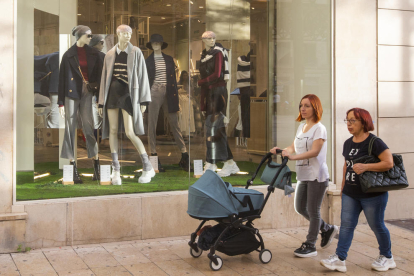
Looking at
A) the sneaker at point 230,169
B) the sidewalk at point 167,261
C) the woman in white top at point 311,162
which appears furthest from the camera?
the sneaker at point 230,169

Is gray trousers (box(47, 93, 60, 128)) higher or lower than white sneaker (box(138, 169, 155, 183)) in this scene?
higher

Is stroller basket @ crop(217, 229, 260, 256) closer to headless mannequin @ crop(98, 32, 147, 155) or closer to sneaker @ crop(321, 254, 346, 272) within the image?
sneaker @ crop(321, 254, 346, 272)

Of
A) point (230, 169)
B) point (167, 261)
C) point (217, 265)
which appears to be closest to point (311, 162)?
point (217, 265)

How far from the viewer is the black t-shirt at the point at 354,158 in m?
5.34

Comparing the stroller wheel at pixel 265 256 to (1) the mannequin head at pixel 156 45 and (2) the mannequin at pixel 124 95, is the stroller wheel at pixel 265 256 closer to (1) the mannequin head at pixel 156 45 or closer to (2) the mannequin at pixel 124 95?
(2) the mannequin at pixel 124 95

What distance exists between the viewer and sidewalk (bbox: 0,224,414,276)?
18.4 feet

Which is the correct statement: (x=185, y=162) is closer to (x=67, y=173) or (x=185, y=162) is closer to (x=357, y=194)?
(x=67, y=173)

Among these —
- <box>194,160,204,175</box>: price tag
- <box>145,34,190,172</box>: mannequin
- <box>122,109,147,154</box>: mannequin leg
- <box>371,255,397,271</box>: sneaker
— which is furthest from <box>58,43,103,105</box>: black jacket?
<box>371,255,397,271</box>: sneaker

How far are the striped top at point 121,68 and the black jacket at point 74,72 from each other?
0.72ft

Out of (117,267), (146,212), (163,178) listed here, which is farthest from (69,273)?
(163,178)

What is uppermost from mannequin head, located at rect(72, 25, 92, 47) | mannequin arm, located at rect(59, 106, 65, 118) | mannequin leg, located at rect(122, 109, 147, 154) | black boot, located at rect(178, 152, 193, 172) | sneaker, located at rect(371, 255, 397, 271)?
mannequin head, located at rect(72, 25, 92, 47)

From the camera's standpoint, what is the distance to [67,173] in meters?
Answer: 7.22

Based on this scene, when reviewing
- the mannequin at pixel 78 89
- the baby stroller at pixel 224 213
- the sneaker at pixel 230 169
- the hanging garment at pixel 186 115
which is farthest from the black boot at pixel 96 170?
the baby stroller at pixel 224 213

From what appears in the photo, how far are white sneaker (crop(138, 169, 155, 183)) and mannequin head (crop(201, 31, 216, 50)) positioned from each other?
207 centimetres
